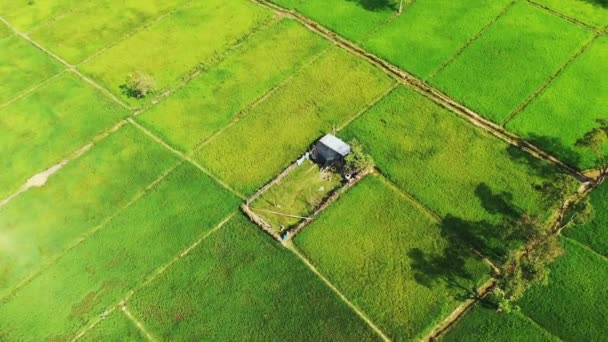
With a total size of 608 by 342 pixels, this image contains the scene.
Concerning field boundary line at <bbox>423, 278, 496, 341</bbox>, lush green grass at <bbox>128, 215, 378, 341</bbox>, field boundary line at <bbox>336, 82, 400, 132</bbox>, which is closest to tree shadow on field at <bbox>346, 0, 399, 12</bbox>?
field boundary line at <bbox>336, 82, 400, 132</bbox>

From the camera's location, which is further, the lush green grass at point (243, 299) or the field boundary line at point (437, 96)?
the field boundary line at point (437, 96)

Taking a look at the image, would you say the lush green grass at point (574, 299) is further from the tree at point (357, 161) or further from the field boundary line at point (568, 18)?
the field boundary line at point (568, 18)

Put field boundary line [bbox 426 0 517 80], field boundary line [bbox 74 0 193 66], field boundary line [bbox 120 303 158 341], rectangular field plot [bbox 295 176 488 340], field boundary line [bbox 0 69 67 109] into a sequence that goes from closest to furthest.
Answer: rectangular field plot [bbox 295 176 488 340] < field boundary line [bbox 120 303 158 341] < field boundary line [bbox 426 0 517 80] < field boundary line [bbox 0 69 67 109] < field boundary line [bbox 74 0 193 66]

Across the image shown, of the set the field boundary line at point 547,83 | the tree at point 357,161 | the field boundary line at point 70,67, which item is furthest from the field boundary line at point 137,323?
the field boundary line at point 547,83

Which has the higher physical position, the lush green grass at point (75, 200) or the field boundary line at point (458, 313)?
the field boundary line at point (458, 313)

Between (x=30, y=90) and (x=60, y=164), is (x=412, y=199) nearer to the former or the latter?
(x=60, y=164)

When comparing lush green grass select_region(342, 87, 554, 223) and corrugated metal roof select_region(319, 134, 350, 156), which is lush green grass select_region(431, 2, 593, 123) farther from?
corrugated metal roof select_region(319, 134, 350, 156)

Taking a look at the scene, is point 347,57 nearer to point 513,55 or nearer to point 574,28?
point 513,55
